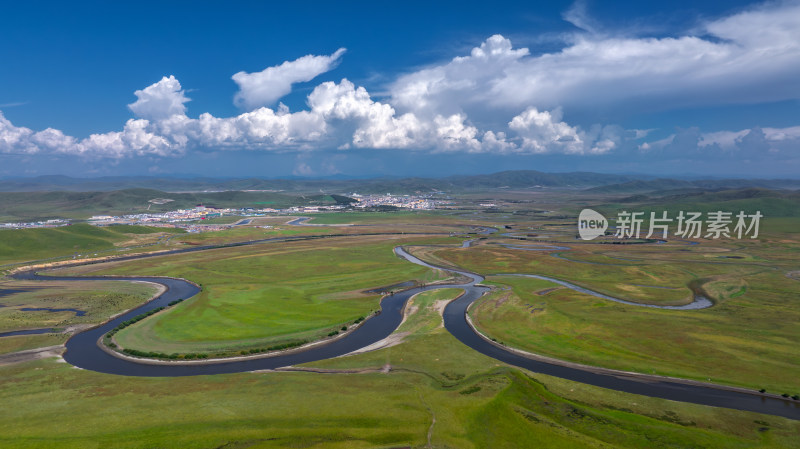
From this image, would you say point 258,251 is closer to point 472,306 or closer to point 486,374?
point 472,306

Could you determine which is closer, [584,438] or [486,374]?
[584,438]

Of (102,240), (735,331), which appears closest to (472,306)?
(735,331)

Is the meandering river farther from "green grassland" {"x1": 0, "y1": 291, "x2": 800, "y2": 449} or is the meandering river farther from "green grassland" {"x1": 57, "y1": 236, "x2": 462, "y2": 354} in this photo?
"green grassland" {"x1": 0, "y1": 291, "x2": 800, "y2": 449}

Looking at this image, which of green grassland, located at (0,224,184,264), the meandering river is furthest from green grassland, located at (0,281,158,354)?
green grassland, located at (0,224,184,264)

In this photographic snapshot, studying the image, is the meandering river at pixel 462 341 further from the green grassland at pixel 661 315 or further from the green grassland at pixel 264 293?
the green grassland at pixel 264 293

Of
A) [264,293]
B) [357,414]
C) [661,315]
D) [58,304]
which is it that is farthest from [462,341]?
[58,304]

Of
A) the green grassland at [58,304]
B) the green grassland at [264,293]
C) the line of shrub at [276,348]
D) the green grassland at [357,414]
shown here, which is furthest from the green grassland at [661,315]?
the green grassland at [58,304]

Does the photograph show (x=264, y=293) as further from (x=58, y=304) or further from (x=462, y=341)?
(x=462, y=341)
